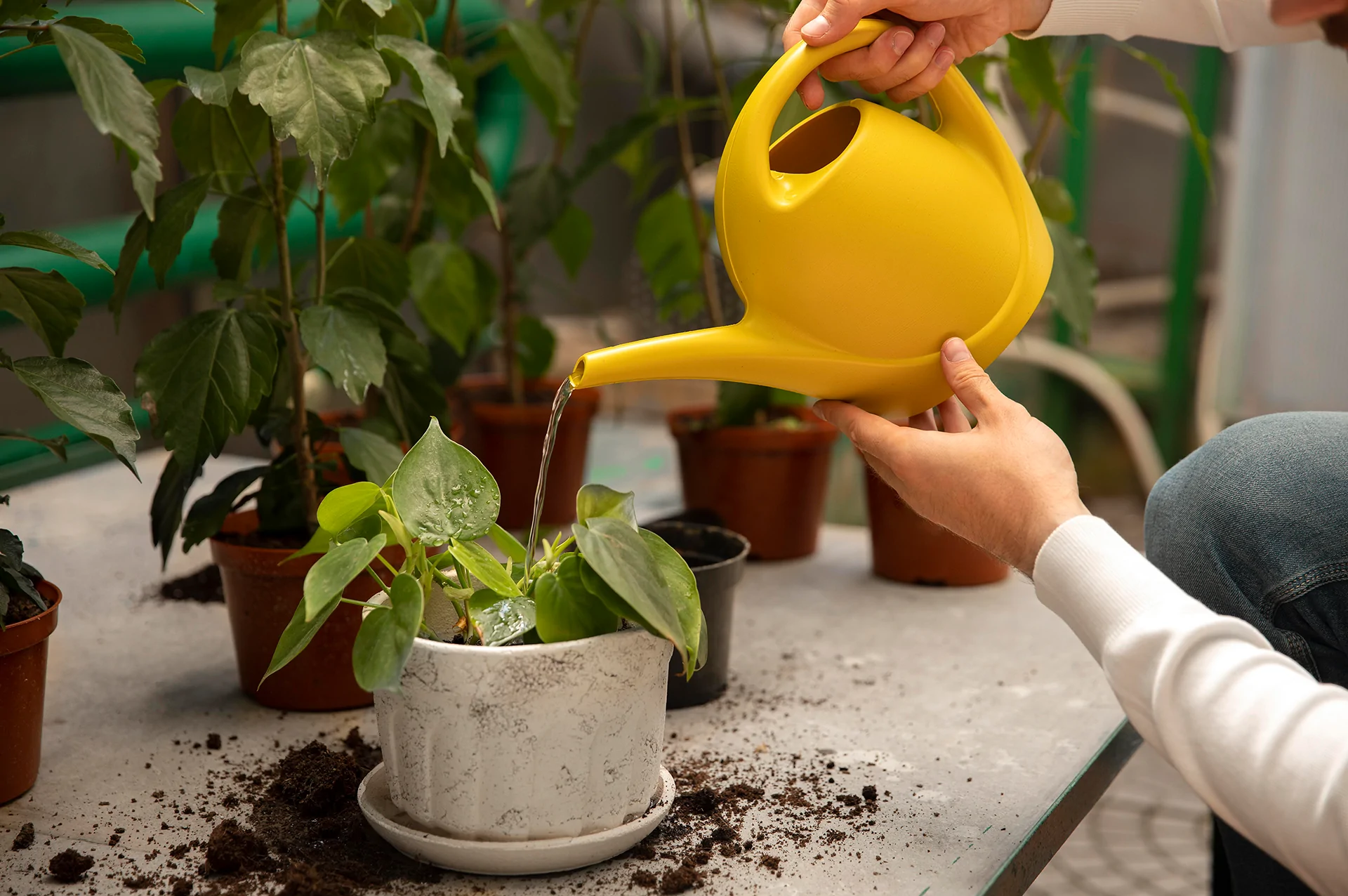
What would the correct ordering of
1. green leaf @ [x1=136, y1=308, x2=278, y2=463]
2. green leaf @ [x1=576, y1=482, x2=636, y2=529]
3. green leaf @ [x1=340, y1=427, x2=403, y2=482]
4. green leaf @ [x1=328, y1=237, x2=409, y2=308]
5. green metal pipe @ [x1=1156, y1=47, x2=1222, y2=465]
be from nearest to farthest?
green leaf @ [x1=576, y1=482, x2=636, y2=529] → green leaf @ [x1=136, y1=308, x2=278, y2=463] → green leaf @ [x1=340, y1=427, x2=403, y2=482] → green leaf @ [x1=328, y1=237, x2=409, y2=308] → green metal pipe @ [x1=1156, y1=47, x2=1222, y2=465]

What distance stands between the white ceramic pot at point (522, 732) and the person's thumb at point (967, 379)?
28 cm

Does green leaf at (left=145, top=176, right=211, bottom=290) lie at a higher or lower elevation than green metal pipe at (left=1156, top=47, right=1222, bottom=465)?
higher

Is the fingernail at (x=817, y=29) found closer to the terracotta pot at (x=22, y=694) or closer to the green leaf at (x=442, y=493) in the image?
the green leaf at (x=442, y=493)

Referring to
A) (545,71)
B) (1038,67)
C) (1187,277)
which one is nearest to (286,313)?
Result: (545,71)

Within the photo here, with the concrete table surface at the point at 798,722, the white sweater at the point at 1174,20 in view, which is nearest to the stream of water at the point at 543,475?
the concrete table surface at the point at 798,722

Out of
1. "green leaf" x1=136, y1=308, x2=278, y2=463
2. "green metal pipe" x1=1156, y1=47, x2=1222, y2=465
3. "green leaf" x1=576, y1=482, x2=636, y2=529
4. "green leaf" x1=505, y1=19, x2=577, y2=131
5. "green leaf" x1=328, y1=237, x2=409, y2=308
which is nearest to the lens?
"green leaf" x1=576, y1=482, x2=636, y2=529

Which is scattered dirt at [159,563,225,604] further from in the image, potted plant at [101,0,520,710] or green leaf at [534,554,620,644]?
green leaf at [534,554,620,644]

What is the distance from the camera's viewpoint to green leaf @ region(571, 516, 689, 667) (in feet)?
2.65

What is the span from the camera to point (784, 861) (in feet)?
3.02

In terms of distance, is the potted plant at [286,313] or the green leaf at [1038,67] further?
the green leaf at [1038,67]

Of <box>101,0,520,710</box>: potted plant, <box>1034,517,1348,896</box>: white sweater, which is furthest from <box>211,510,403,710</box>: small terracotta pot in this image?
<box>1034,517,1348,896</box>: white sweater

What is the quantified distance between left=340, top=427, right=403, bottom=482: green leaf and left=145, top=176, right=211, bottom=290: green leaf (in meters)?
0.21

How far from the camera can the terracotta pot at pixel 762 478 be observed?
1.64 m

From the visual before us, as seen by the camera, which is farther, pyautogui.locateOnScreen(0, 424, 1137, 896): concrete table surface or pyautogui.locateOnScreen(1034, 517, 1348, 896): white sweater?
pyautogui.locateOnScreen(0, 424, 1137, 896): concrete table surface
